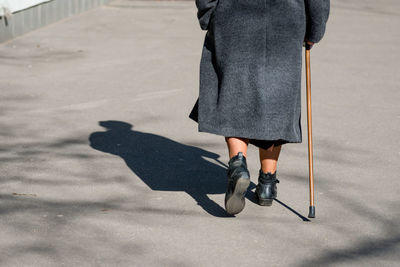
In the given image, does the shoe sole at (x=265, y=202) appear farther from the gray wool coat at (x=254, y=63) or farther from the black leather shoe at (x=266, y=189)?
the gray wool coat at (x=254, y=63)

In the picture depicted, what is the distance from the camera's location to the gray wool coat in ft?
15.6

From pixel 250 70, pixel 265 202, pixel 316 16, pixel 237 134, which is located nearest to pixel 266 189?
pixel 265 202

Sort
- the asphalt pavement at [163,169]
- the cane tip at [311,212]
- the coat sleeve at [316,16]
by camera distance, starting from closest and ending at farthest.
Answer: the asphalt pavement at [163,169] → the coat sleeve at [316,16] → the cane tip at [311,212]

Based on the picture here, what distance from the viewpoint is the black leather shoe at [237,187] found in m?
4.73

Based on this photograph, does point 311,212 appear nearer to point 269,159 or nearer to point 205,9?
point 269,159

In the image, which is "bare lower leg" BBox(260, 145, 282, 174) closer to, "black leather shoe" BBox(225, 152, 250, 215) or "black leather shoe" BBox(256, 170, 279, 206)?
"black leather shoe" BBox(256, 170, 279, 206)

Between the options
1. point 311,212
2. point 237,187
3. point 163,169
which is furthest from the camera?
point 163,169

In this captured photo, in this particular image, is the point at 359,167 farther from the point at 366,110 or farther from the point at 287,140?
the point at 366,110

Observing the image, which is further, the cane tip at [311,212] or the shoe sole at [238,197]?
the cane tip at [311,212]

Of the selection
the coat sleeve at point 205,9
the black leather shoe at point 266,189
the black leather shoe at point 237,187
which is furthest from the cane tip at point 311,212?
the coat sleeve at point 205,9

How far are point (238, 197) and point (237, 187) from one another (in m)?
0.07

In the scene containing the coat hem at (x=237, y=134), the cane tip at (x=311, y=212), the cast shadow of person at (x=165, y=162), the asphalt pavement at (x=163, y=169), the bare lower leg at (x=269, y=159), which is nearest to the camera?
the asphalt pavement at (x=163, y=169)

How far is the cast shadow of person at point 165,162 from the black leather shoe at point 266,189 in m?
0.27

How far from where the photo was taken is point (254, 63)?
4.81 metres
